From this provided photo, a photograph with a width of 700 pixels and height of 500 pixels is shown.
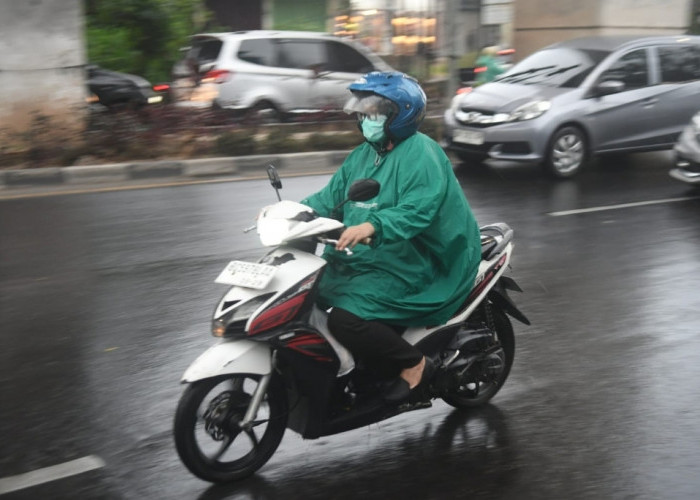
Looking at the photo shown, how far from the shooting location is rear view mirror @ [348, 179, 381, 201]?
3641 mm

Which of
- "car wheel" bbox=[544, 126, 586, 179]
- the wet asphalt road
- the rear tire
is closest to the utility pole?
the rear tire

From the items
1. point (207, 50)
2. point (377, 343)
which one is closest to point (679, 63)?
point (207, 50)

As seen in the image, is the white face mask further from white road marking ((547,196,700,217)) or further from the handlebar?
white road marking ((547,196,700,217))

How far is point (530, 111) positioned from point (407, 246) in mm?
7866

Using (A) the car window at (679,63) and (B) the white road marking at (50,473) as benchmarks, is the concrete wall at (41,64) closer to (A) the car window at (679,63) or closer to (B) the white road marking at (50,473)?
(A) the car window at (679,63)

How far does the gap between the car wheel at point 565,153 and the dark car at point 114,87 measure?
623 cm

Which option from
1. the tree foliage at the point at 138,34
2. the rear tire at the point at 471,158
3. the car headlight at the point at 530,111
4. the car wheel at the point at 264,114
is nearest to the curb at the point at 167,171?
the car wheel at the point at 264,114

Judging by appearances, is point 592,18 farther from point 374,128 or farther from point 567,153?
point 374,128

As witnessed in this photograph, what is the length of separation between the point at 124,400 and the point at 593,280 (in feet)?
12.3

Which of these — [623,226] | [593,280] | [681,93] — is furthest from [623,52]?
[593,280]

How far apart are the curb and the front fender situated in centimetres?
768

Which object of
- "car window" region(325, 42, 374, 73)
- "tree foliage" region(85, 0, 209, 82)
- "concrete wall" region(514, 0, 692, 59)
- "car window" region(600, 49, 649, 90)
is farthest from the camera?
"concrete wall" region(514, 0, 692, 59)

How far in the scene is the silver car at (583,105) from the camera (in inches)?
449

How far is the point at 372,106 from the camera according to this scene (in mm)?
A: 3914
